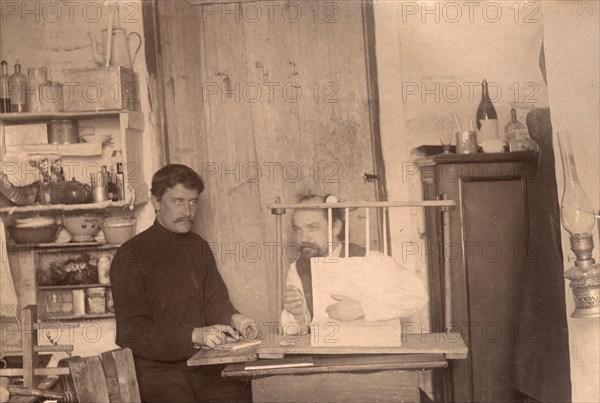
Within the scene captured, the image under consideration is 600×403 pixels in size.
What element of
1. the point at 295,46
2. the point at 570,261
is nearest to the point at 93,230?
the point at 295,46

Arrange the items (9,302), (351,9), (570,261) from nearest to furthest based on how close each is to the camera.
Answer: (570,261) → (9,302) → (351,9)

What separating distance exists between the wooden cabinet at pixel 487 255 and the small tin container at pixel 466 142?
0.09 meters

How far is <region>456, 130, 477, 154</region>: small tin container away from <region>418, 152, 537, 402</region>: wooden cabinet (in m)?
0.09

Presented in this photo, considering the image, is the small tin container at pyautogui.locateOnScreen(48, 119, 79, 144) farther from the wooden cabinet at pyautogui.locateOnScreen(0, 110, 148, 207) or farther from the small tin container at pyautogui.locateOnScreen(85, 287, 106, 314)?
the small tin container at pyautogui.locateOnScreen(85, 287, 106, 314)

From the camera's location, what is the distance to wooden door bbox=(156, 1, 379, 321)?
12.1ft

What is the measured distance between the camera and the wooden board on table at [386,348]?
284 centimetres

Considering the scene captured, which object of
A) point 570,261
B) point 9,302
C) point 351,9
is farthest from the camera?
Answer: point 351,9

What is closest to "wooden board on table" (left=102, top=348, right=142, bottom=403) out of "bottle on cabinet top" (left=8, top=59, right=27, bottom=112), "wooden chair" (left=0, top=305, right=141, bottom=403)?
"wooden chair" (left=0, top=305, right=141, bottom=403)

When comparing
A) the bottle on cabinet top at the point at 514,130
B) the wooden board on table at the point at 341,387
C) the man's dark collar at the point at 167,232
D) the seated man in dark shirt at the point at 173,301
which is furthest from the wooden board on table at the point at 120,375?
the bottle on cabinet top at the point at 514,130

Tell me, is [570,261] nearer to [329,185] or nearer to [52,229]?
[329,185]

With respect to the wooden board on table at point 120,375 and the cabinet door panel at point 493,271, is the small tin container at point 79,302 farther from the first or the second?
the cabinet door panel at point 493,271

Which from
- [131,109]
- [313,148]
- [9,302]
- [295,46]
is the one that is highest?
[295,46]

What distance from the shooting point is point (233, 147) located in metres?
3.70

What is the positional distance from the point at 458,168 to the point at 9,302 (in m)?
2.06
